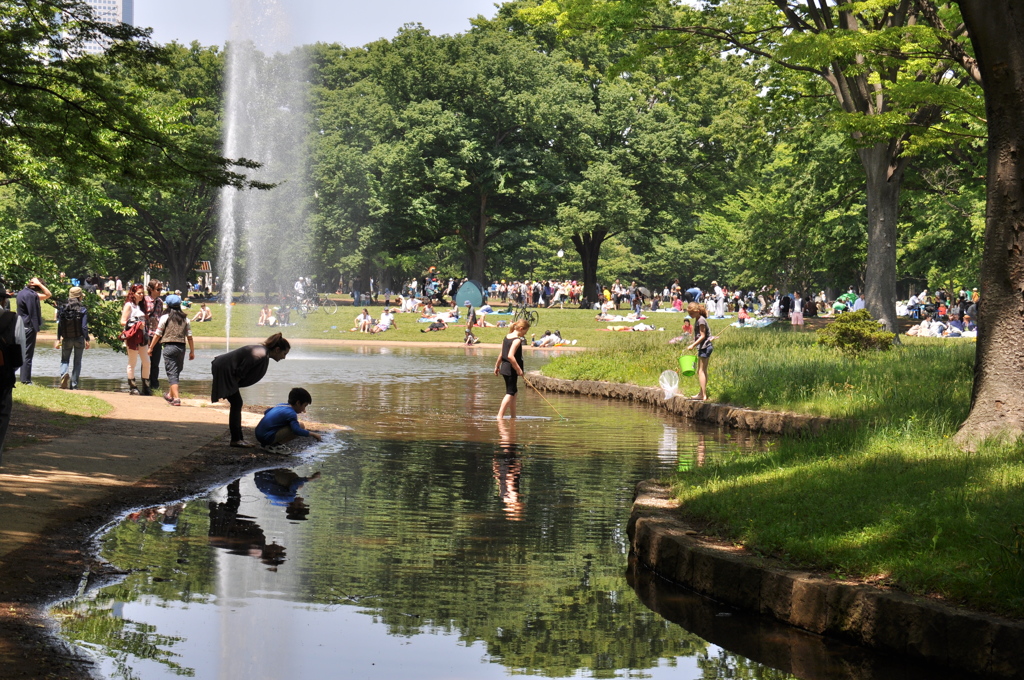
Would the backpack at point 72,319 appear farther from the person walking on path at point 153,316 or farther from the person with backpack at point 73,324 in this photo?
the person walking on path at point 153,316

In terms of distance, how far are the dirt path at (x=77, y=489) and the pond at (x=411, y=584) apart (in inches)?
9.4

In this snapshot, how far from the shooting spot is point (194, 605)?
713 cm

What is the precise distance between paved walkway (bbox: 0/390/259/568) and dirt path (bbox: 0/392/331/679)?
0.01 meters

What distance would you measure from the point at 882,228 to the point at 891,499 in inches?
850

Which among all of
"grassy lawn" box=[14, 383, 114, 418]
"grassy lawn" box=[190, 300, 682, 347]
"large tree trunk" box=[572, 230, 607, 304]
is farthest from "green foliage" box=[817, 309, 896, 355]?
"large tree trunk" box=[572, 230, 607, 304]

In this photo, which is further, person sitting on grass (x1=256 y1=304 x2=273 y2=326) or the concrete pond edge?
Result: person sitting on grass (x1=256 y1=304 x2=273 y2=326)

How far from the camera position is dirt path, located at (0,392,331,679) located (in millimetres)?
6215

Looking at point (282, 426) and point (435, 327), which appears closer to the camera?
point (282, 426)

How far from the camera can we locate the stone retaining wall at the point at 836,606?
6293 mm

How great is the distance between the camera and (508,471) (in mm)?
13031

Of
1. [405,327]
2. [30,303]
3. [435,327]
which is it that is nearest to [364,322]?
[405,327]

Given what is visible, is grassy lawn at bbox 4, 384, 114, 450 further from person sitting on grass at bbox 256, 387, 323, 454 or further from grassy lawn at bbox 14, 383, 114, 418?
person sitting on grass at bbox 256, 387, 323, 454

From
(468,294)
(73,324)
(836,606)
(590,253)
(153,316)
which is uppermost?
(590,253)

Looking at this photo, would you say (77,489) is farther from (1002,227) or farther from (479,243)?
(479,243)
